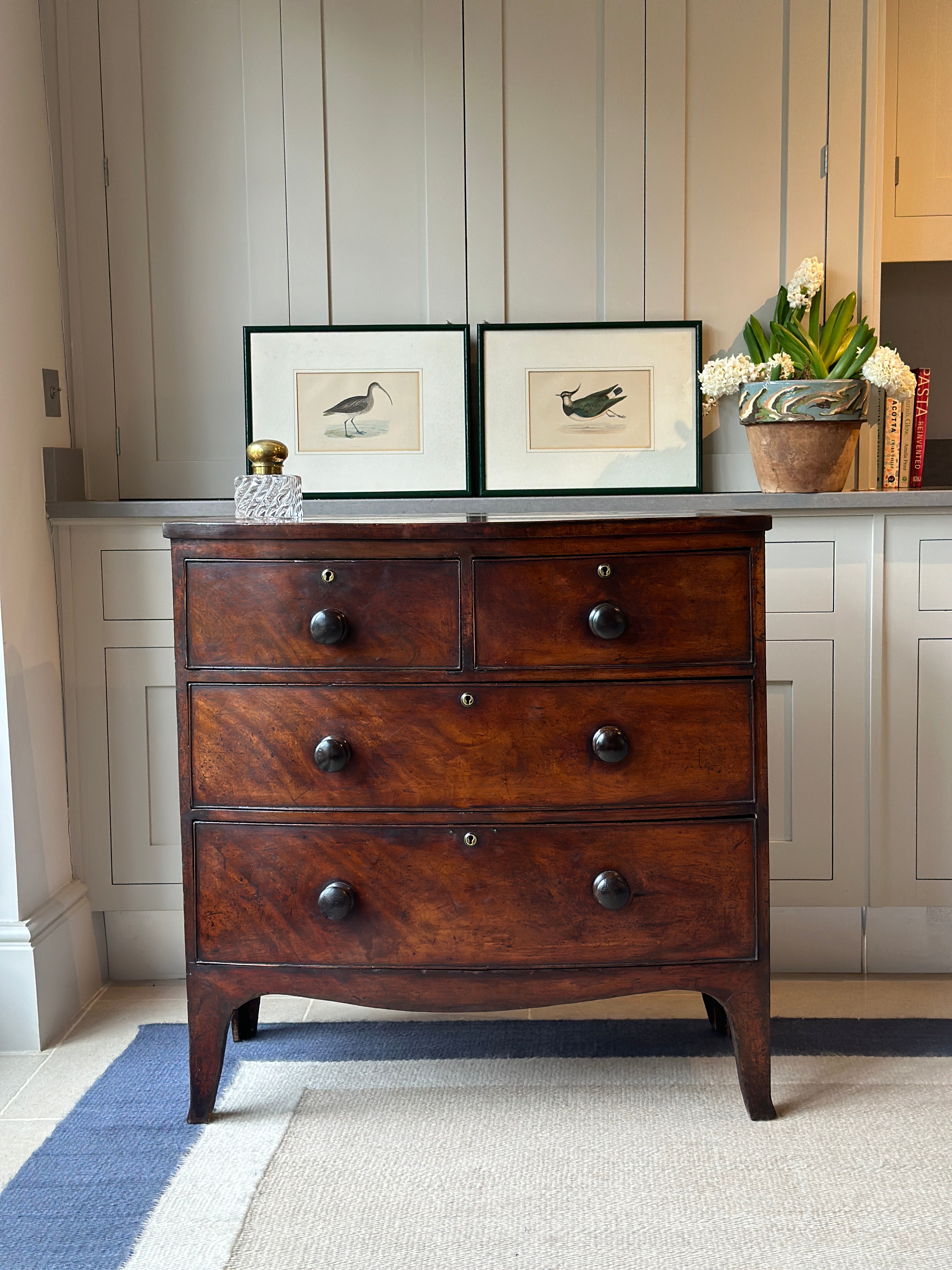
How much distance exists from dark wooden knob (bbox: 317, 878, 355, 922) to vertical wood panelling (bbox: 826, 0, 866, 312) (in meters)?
1.57

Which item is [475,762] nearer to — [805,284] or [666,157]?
[805,284]

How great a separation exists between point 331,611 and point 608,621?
1.41 ft

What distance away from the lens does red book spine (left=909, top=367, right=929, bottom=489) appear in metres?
2.37

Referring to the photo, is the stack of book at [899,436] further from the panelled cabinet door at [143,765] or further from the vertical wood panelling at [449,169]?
the panelled cabinet door at [143,765]

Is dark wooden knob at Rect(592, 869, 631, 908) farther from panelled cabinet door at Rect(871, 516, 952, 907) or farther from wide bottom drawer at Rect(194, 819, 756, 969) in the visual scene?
panelled cabinet door at Rect(871, 516, 952, 907)

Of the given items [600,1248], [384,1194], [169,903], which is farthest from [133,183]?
[600,1248]

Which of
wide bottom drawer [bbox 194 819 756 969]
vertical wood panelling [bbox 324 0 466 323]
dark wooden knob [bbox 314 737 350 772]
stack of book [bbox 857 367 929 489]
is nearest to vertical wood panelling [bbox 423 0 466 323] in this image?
vertical wood panelling [bbox 324 0 466 323]

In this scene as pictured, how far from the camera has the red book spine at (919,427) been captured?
2.37m

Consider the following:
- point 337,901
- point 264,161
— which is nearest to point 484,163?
point 264,161

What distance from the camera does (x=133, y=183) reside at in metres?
2.40

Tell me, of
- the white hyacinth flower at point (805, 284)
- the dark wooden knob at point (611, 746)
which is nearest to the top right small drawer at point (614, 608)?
the dark wooden knob at point (611, 746)

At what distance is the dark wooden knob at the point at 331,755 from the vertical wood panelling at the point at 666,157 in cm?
131

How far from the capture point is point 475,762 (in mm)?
1684

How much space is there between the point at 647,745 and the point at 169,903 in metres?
1.22
